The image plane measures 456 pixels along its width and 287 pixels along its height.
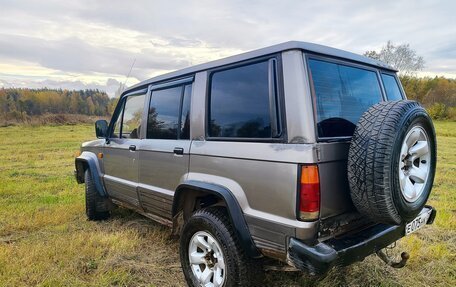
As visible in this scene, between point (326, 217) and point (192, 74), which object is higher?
point (192, 74)

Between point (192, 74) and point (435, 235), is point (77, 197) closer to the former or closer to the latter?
point (192, 74)

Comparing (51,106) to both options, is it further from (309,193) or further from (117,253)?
(309,193)

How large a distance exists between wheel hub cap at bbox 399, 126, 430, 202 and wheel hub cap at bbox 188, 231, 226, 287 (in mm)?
1409

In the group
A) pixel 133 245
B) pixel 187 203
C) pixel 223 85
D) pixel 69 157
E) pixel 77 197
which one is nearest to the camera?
pixel 223 85

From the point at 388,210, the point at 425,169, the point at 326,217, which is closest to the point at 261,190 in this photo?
the point at 326,217

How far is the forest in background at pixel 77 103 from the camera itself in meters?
38.5

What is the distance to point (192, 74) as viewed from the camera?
114 inches

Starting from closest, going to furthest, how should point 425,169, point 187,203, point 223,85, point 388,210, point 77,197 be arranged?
point 388,210 → point 425,169 → point 223,85 → point 187,203 → point 77,197

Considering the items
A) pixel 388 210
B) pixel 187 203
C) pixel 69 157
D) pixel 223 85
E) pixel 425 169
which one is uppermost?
pixel 223 85

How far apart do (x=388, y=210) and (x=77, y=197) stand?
538 centimetres

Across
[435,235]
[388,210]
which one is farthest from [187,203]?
[435,235]

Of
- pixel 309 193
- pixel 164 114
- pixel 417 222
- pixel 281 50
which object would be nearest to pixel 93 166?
pixel 164 114

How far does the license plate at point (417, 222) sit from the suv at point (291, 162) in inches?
0.5

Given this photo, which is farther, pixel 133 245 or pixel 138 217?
pixel 138 217
